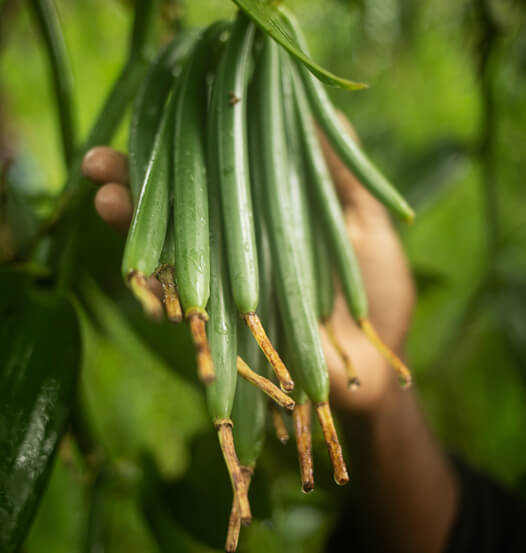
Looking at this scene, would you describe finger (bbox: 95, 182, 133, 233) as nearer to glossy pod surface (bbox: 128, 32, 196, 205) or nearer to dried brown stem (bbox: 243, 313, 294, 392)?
glossy pod surface (bbox: 128, 32, 196, 205)

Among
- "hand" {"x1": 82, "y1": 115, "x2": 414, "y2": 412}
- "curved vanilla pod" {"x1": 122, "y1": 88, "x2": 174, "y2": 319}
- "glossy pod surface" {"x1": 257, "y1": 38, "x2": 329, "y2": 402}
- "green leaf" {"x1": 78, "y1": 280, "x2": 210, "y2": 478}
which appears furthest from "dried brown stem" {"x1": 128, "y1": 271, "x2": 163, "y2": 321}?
"green leaf" {"x1": 78, "y1": 280, "x2": 210, "y2": 478}

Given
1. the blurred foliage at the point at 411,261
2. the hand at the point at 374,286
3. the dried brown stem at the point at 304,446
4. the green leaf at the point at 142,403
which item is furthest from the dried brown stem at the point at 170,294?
the green leaf at the point at 142,403

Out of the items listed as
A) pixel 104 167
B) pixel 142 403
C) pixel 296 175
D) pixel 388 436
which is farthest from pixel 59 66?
pixel 142 403

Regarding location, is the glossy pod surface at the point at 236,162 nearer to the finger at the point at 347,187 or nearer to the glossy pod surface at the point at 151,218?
the glossy pod surface at the point at 151,218

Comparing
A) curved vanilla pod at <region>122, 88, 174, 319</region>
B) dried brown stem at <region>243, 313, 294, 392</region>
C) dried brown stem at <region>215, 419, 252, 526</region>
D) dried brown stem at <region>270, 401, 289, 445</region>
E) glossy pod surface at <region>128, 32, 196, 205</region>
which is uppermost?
glossy pod surface at <region>128, 32, 196, 205</region>

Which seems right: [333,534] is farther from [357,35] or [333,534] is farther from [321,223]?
[357,35]

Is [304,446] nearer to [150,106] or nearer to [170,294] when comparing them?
[170,294]

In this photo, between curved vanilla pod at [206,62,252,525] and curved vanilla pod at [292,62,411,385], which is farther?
curved vanilla pod at [292,62,411,385]

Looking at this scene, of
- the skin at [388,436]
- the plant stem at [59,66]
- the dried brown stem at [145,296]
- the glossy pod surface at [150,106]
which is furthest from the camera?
the skin at [388,436]
